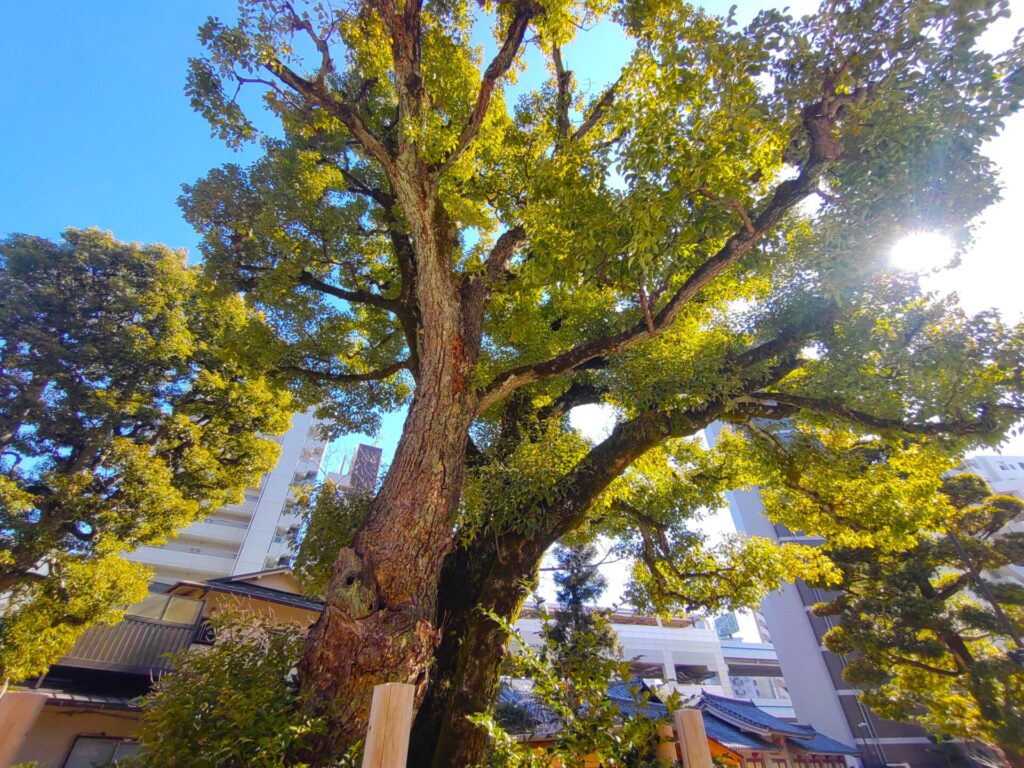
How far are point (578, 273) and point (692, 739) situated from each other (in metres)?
3.56

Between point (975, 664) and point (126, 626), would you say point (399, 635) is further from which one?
point (975, 664)

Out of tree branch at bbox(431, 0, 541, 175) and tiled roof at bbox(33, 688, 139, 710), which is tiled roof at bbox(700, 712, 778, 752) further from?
tree branch at bbox(431, 0, 541, 175)

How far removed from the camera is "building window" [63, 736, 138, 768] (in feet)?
23.9

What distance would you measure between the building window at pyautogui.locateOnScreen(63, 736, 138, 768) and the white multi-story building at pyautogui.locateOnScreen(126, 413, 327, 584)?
12645 mm

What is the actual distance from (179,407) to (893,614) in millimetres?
16728

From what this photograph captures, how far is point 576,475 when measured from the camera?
4.86 metres

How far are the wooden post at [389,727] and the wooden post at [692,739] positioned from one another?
1.29 metres

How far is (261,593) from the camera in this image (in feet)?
31.6

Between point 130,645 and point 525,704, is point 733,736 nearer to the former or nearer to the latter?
point 525,704

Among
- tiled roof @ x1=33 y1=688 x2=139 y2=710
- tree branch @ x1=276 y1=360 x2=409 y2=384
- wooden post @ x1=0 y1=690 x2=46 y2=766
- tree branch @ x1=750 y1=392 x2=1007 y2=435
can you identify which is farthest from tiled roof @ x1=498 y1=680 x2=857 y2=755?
wooden post @ x1=0 y1=690 x2=46 y2=766

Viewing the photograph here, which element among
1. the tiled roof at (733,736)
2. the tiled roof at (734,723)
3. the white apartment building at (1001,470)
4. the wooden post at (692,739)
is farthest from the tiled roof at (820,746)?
the white apartment building at (1001,470)

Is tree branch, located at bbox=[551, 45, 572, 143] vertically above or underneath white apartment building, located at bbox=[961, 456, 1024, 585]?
underneath

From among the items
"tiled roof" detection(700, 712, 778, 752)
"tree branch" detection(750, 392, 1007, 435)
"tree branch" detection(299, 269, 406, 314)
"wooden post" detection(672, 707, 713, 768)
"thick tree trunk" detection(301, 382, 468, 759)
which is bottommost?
"tiled roof" detection(700, 712, 778, 752)

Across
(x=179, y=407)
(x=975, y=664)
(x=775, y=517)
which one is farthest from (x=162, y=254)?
(x=975, y=664)
